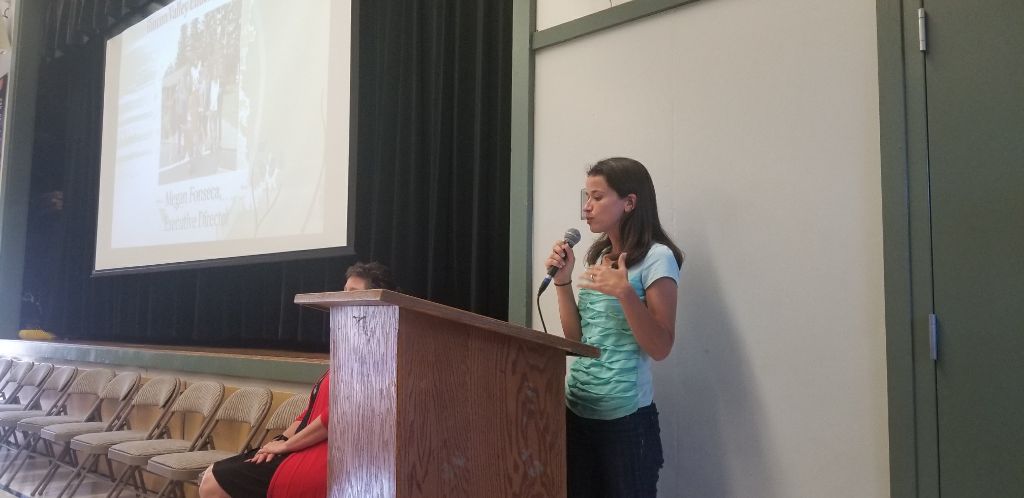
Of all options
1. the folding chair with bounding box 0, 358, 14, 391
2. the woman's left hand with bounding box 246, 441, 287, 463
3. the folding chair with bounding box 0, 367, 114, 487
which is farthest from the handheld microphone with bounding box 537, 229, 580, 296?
the folding chair with bounding box 0, 358, 14, 391

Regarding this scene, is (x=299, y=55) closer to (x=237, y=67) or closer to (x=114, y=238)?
(x=237, y=67)

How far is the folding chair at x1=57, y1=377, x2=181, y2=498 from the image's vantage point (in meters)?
3.96

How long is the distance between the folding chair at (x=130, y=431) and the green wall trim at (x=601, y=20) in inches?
119

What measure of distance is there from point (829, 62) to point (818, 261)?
1.85ft

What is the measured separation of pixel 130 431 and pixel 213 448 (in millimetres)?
622

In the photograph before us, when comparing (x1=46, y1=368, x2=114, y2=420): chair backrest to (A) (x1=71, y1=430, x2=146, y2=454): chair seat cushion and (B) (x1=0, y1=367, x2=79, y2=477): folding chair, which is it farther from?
(A) (x1=71, y1=430, x2=146, y2=454): chair seat cushion

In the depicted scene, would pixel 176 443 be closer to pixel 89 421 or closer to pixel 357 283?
pixel 89 421

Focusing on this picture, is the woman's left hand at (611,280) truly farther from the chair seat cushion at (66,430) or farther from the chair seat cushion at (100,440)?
the chair seat cushion at (66,430)

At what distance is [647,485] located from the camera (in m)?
1.74

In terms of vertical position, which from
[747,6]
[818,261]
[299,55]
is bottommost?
[818,261]

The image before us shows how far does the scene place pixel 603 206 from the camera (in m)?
1.86

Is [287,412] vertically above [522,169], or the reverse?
[522,169]

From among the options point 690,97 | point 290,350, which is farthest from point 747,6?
point 290,350

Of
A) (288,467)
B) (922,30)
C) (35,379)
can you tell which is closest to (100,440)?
(35,379)
